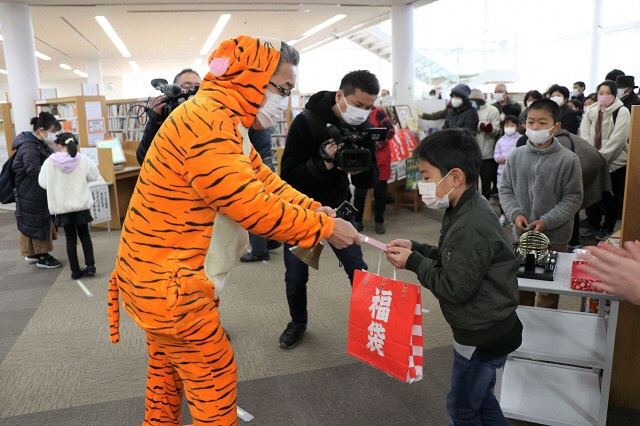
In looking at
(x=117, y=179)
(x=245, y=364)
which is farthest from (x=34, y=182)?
(x=245, y=364)

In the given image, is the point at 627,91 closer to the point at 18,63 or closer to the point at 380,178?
the point at 380,178

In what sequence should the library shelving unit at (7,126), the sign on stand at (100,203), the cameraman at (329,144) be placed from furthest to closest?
the library shelving unit at (7,126) → the sign on stand at (100,203) → the cameraman at (329,144)

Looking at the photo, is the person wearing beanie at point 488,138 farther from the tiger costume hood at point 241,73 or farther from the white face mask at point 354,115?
the tiger costume hood at point 241,73

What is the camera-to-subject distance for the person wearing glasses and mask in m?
4.52

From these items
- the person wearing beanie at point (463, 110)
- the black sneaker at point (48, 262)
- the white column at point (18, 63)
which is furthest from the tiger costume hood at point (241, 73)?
the white column at point (18, 63)

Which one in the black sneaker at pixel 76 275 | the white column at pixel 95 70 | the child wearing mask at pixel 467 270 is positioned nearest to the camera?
the child wearing mask at pixel 467 270

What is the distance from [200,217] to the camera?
1.38 metres

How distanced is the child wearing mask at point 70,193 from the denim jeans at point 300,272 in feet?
7.60

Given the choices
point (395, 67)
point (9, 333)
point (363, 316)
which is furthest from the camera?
point (395, 67)

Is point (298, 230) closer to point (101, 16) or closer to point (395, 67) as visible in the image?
point (395, 67)

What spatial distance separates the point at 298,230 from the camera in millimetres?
1401

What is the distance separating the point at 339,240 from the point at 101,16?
10146 mm

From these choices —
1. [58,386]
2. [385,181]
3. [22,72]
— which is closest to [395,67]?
[385,181]

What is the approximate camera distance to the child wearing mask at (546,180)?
8.55 feet
